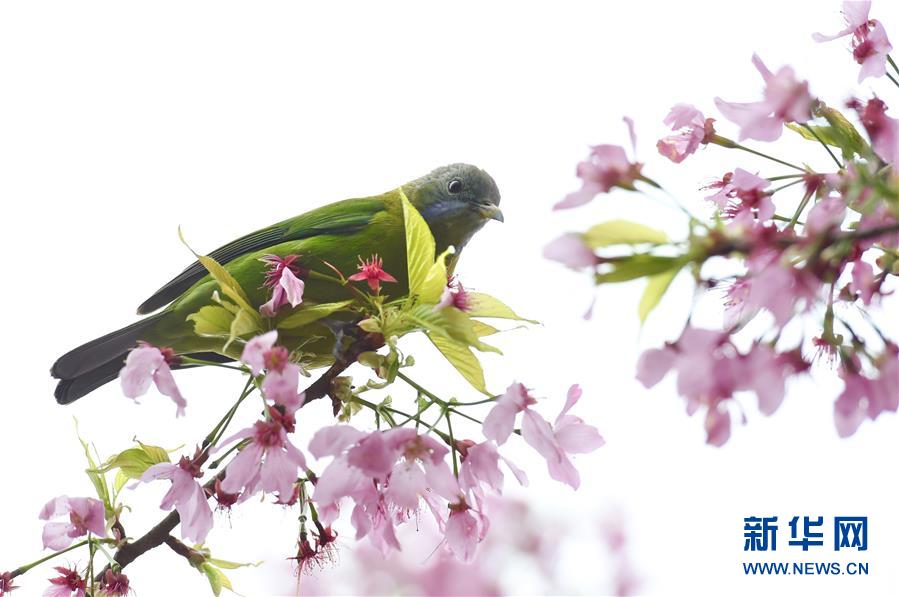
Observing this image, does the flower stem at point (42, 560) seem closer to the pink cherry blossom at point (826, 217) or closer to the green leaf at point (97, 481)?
the green leaf at point (97, 481)

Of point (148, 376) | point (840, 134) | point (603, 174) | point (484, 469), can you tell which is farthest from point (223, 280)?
point (840, 134)

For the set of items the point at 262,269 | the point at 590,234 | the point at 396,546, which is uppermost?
the point at 262,269

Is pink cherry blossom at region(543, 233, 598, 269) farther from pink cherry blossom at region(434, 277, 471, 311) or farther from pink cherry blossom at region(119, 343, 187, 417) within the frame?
pink cherry blossom at region(119, 343, 187, 417)

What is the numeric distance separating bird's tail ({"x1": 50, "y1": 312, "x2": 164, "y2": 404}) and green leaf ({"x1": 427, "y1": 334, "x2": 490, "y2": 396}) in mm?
1431

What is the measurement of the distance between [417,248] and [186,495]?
0.62 metres

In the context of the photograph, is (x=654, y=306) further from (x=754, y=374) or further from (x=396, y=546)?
(x=396, y=546)

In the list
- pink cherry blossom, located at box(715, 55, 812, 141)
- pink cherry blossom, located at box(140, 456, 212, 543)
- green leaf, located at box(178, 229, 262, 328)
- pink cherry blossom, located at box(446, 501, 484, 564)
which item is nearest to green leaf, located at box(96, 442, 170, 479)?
pink cherry blossom, located at box(140, 456, 212, 543)

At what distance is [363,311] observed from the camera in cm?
A: 184

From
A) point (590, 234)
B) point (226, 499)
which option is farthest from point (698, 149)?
point (226, 499)

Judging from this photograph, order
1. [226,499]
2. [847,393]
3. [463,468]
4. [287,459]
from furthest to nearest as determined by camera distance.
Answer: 1. [226,499]
2. [463,468]
3. [287,459]
4. [847,393]

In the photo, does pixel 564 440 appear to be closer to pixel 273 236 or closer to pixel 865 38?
pixel 865 38

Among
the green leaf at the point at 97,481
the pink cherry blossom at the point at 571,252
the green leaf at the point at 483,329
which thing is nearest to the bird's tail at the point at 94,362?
the green leaf at the point at 97,481

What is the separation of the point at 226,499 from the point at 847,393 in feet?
3.68

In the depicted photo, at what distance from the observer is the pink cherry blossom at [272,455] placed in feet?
5.11
